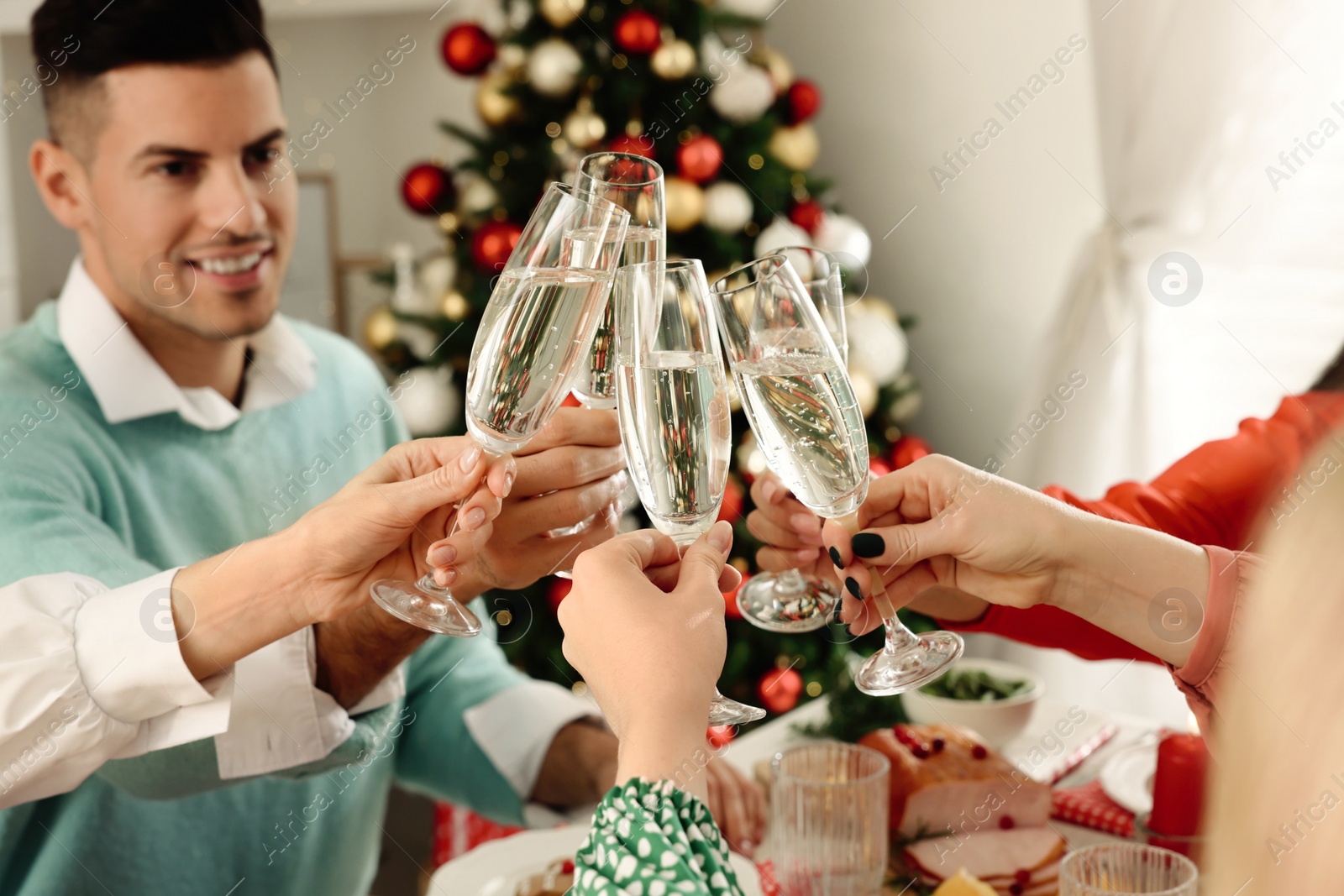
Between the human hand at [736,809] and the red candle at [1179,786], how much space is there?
448 millimetres

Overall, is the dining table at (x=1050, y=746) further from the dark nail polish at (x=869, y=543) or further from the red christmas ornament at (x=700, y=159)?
the red christmas ornament at (x=700, y=159)

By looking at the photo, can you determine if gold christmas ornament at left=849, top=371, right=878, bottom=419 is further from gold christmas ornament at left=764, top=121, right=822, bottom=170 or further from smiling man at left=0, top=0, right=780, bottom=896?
smiling man at left=0, top=0, right=780, bottom=896

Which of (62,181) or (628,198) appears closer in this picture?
(628,198)

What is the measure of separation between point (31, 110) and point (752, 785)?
2657 mm

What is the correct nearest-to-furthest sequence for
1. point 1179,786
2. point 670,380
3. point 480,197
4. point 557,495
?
point 670,380 → point 557,495 → point 1179,786 → point 480,197

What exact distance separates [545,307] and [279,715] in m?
0.61

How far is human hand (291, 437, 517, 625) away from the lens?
0.89 meters

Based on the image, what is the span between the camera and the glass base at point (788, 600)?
102cm

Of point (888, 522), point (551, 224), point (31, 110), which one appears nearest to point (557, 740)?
point (888, 522)

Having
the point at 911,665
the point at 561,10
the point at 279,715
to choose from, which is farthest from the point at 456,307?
the point at 911,665

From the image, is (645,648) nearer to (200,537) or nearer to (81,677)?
(81,677)

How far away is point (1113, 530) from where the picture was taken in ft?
3.02

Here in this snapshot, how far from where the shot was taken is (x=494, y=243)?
2283 millimetres

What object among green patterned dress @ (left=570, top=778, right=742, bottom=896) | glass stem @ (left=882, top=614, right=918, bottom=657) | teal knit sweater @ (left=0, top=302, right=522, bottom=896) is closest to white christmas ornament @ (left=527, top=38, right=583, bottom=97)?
teal knit sweater @ (left=0, top=302, right=522, bottom=896)
